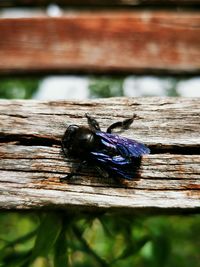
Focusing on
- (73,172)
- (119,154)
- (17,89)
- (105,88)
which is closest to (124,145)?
(119,154)

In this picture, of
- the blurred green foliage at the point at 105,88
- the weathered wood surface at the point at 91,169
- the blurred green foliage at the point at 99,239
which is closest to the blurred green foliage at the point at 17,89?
the blurred green foliage at the point at 99,239

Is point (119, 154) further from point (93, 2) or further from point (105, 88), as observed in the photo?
point (105, 88)

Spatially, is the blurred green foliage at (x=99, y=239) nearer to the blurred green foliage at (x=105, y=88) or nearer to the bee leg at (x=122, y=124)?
the blurred green foliage at (x=105, y=88)

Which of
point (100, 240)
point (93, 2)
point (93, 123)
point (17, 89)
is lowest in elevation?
point (100, 240)

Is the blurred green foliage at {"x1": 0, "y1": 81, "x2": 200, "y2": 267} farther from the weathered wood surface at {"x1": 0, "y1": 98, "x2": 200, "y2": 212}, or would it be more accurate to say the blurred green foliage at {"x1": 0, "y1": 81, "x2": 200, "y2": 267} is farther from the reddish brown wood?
the reddish brown wood

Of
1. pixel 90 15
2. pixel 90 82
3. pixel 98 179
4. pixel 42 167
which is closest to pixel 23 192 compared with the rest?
pixel 42 167

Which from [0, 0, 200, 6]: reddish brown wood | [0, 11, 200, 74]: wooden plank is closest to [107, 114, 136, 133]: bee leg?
[0, 11, 200, 74]: wooden plank
